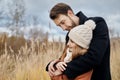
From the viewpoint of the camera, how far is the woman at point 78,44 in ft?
11.9

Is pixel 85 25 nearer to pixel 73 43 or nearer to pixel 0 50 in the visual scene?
pixel 73 43

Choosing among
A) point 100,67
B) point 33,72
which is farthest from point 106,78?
point 33,72

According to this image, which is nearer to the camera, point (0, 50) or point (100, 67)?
point (100, 67)

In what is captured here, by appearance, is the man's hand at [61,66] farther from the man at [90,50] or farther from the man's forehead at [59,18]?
the man's forehead at [59,18]

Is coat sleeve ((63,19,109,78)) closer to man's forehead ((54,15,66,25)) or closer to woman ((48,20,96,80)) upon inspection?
woman ((48,20,96,80))

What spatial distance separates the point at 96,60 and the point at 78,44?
0.22 meters

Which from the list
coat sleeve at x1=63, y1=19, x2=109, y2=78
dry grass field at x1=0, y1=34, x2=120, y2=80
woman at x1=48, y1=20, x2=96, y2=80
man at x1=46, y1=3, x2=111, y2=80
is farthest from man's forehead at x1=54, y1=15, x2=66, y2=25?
dry grass field at x1=0, y1=34, x2=120, y2=80

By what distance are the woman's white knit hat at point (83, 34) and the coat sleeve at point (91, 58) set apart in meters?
0.05

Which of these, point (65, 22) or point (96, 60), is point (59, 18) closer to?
point (65, 22)

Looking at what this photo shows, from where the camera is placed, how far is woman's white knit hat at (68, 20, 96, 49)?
3641 mm

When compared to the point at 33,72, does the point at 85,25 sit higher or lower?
higher

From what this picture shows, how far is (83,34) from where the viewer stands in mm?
3682

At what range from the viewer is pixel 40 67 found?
806 centimetres

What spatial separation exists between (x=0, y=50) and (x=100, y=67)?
8.59 m
